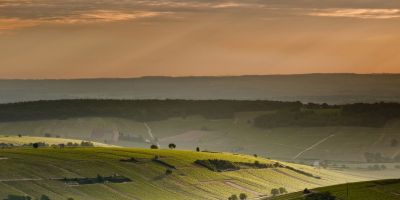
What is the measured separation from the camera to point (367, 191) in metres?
188

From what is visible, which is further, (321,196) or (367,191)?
(321,196)

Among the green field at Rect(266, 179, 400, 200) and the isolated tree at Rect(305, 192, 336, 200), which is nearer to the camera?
the green field at Rect(266, 179, 400, 200)

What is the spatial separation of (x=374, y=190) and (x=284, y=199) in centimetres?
1657

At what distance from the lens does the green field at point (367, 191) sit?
600 ft

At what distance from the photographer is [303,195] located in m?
194

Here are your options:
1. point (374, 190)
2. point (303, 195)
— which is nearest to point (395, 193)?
point (374, 190)

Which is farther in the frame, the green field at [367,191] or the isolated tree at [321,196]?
the isolated tree at [321,196]

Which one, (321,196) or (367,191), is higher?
(367,191)

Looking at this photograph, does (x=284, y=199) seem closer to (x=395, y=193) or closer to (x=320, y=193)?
(x=320, y=193)

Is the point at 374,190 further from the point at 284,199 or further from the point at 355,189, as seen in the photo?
the point at 284,199

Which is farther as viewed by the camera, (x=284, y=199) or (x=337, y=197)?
(x=284, y=199)

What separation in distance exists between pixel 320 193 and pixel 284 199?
23.7 ft

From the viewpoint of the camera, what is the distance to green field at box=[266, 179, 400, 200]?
18275cm

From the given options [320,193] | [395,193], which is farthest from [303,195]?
[395,193]
